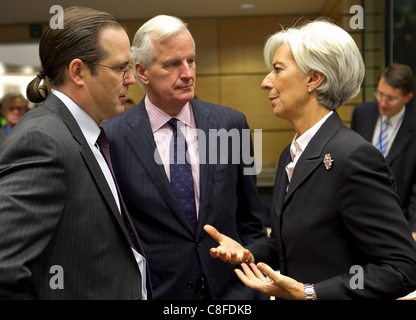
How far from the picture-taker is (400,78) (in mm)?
3379

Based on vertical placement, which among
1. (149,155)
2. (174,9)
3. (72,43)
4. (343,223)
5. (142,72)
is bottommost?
(343,223)

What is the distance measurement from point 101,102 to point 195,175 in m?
0.63

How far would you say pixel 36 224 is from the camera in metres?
1.01

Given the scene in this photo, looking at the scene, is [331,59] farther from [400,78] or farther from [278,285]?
[400,78]

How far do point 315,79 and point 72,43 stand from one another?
887 millimetres

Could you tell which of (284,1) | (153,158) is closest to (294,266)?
(153,158)

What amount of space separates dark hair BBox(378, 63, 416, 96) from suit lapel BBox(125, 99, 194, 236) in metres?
2.49

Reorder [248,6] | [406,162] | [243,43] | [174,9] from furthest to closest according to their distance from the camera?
[243,43] → [248,6] → [174,9] → [406,162]

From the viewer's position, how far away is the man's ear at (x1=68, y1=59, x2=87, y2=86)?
4.26 feet

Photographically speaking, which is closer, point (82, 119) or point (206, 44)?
point (82, 119)

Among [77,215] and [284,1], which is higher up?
[284,1]

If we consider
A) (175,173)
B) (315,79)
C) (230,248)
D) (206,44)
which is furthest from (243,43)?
(230,248)

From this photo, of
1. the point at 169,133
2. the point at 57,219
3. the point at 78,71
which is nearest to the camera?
the point at 57,219
